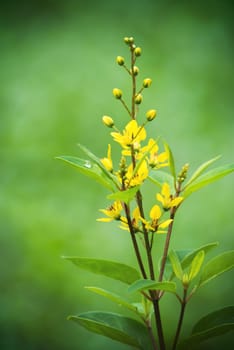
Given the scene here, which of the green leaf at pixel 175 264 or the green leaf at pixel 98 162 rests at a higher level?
the green leaf at pixel 98 162

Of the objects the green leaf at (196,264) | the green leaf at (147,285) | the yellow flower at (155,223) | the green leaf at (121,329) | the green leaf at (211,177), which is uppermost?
the green leaf at (211,177)

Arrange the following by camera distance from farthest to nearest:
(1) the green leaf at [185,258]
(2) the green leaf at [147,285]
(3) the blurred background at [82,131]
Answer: (3) the blurred background at [82,131], (1) the green leaf at [185,258], (2) the green leaf at [147,285]

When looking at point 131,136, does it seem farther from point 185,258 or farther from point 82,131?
point 82,131

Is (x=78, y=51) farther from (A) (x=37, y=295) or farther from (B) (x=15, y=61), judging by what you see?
(A) (x=37, y=295)

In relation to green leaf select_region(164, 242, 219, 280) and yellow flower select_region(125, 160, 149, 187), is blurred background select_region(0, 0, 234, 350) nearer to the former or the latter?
green leaf select_region(164, 242, 219, 280)

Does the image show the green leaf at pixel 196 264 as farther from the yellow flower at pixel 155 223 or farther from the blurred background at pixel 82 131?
the blurred background at pixel 82 131

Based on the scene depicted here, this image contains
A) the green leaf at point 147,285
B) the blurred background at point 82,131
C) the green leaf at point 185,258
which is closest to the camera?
the green leaf at point 147,285

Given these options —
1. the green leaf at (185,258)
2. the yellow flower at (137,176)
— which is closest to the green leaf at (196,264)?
the green leaf at (185,258)
